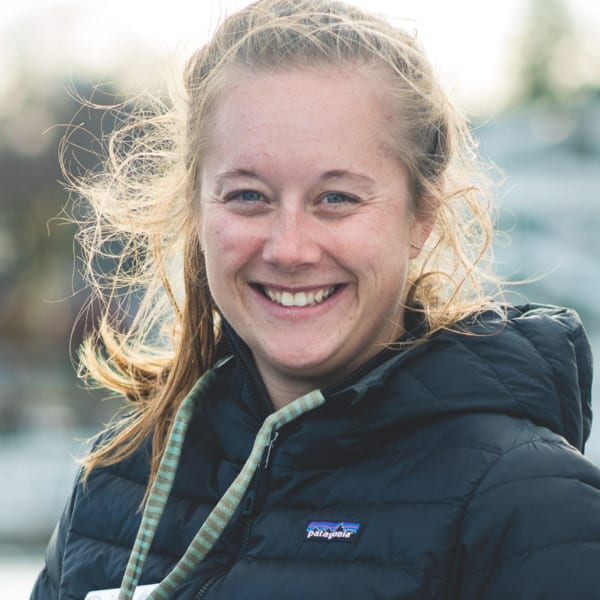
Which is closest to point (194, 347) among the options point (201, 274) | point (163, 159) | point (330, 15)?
point (201, 274)

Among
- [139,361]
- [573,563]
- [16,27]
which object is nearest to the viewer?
[573,563]

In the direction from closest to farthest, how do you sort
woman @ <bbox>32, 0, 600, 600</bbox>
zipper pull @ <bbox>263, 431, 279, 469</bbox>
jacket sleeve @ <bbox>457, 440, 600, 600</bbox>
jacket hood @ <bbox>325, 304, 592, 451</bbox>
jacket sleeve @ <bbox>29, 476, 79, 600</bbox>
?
jacket sleeve @ <bbox>457, 440, 600, 600</bbox> < woman @ <bbox>32, 0, 600, 600</bbox> < jacket hood @ <bbox>325, 304, 592, 451</bbox> < zipper pull @ <bbox>263, 431, 279, 469</bbox> < jacket sleeve @ <bbox>29, 476, 79, 600</bbox>

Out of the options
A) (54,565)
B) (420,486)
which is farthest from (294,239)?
(54,565)

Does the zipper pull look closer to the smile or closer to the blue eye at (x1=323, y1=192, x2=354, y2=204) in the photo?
the smile

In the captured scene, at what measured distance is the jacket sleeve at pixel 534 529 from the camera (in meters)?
1.40

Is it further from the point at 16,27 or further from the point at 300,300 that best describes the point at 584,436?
the point at 16,27

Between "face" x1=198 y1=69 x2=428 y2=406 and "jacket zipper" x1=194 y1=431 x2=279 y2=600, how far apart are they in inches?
5.8

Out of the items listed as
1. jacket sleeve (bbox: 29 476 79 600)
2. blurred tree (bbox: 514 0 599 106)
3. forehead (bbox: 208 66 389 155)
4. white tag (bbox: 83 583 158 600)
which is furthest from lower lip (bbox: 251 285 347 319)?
blurred tree (bbox: 514 0 599 106)

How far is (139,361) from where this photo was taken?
2.24 metres

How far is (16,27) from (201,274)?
23.7 meters

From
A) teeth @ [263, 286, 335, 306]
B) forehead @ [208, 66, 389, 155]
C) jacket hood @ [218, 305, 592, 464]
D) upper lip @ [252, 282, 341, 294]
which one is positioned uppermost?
forehead @ [208, 66, 389, 155]

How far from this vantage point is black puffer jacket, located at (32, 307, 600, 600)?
4.79 feet

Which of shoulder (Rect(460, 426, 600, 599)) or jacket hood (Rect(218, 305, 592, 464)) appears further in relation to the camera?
jacket hood (Rect(218, 305, 592, 464))

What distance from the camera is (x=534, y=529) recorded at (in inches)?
56.8
